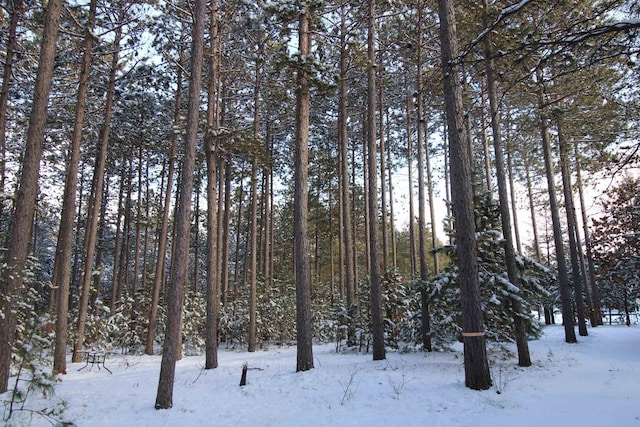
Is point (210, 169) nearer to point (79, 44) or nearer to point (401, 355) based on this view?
point (79, 44)

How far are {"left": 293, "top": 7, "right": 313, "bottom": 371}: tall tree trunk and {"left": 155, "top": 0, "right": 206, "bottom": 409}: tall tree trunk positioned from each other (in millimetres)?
2442

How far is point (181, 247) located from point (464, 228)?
5.57 meters

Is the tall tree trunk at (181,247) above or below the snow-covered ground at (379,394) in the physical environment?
above

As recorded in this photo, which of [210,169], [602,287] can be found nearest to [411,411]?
[210,169]

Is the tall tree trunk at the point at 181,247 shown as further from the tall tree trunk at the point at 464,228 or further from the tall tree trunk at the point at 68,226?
the tall tree trunk at the point at 464,228

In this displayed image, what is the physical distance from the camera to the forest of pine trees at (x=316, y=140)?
6836 millimetres

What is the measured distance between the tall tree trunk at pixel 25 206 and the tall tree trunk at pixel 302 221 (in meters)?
5.07

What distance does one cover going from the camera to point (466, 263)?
277 inches

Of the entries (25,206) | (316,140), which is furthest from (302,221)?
(316,140)

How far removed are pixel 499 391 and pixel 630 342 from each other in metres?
8.79

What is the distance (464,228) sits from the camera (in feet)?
23.3

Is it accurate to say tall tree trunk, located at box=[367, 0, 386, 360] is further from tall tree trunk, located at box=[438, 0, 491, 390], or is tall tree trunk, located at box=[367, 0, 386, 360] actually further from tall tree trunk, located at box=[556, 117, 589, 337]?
tall tree trunk, located at box=[556, 117, 589, 337]

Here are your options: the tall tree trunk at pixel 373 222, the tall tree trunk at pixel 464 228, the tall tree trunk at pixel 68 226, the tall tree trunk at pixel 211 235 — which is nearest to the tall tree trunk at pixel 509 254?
the tall tree trunk at pixel 464 228

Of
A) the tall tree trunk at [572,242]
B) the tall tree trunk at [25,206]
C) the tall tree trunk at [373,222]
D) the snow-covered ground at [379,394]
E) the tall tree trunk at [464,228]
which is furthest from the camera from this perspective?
the tall tree trunk at [572,242]
